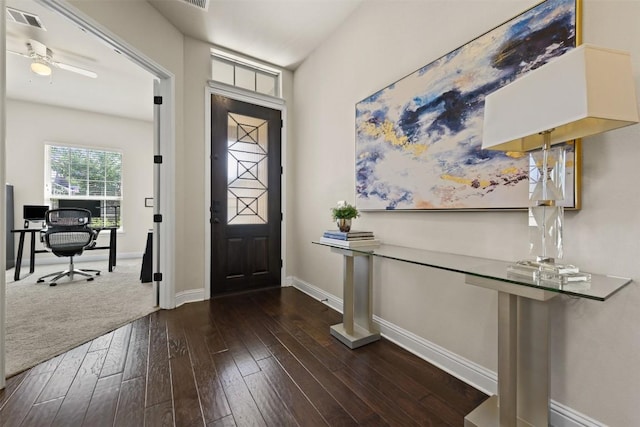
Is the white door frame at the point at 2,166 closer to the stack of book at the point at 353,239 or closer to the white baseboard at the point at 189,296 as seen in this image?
the white baseboard at the point at 189,296

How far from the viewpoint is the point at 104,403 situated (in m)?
1.37

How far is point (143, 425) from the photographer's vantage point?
123cm

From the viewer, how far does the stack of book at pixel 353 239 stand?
1988mm

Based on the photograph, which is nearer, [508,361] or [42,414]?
[508,361]

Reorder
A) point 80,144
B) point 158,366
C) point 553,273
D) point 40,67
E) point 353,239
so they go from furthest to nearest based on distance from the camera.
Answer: point 80,144 → point 40,67 → point 353,239 → point 158,366 → point 553,273

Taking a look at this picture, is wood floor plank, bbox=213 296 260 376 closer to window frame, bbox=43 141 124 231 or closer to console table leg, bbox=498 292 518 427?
console table leg, bbox=498 292 518 427

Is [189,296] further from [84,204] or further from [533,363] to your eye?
[84,204]

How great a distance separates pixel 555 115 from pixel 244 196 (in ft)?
9.75

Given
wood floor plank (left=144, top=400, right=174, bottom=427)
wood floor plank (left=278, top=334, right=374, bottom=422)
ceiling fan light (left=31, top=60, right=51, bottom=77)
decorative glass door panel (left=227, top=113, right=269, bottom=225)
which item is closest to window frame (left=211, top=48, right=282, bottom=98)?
decorative glass door panel (left=227, top=113, right=269, bottom=225)

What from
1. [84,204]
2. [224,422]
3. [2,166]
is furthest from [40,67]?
[224,422]

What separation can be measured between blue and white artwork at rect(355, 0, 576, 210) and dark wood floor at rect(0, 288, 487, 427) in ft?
3.57

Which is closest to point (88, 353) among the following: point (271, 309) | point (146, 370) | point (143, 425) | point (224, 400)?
point (146, 370)

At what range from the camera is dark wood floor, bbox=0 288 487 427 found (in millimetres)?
1289

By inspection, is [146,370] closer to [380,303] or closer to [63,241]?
[380,303]
